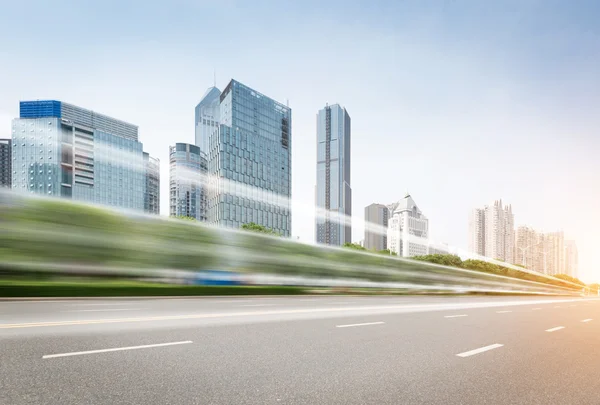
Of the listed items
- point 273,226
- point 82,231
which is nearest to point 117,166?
point 273,226

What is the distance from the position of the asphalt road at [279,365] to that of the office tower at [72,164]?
161 metres

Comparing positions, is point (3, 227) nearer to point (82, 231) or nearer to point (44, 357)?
point (82, 231)

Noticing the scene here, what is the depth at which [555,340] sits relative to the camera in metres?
9.70

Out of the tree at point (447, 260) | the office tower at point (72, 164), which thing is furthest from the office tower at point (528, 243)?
the office tower at point (72, 164)

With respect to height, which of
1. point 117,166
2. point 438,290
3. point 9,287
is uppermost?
point 117,166

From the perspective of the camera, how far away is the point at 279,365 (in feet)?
19.3

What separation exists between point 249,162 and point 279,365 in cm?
15819

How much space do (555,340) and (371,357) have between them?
17.5 feet

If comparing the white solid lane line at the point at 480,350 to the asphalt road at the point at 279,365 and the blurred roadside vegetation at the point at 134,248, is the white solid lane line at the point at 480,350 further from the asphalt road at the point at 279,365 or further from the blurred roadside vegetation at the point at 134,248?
the blurred roadside vegetation at the point at 134,248

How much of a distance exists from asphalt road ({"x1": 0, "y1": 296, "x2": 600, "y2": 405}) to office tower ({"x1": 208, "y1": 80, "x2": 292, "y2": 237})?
141 metres

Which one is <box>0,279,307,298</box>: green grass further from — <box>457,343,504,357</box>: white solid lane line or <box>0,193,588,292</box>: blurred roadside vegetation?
<box>457,343,504,357</box>: white solid lane line

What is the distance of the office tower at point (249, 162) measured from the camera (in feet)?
504

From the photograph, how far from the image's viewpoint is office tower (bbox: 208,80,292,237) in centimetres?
15350

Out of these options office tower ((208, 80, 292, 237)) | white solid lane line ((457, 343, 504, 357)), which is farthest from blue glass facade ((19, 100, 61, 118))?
white solid lane line ((457, 343, 504, 357))
